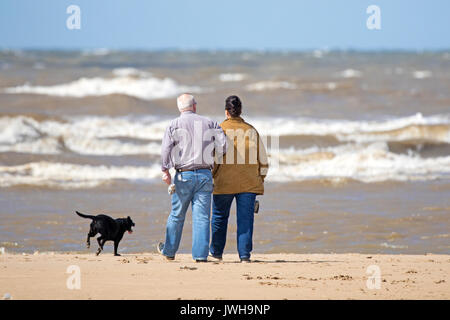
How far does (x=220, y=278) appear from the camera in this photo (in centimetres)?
625

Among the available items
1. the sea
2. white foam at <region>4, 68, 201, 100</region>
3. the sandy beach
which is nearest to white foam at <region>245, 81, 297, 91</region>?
the sea

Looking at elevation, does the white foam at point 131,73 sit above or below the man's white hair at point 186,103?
above

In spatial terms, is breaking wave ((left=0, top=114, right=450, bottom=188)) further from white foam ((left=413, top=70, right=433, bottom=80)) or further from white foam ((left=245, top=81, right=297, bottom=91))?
white foam ((left=413, top=70, right=433, bottom=80))

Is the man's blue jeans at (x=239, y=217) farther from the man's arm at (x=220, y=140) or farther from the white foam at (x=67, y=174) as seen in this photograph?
the white foam at (x=67, y=174)

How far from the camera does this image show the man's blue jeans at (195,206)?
6.86 m

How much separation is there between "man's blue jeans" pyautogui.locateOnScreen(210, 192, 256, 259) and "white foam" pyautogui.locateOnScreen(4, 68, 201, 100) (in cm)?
2663

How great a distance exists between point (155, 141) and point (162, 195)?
779cm

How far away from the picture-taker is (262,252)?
859cm

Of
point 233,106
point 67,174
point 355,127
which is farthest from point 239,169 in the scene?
point 355,127

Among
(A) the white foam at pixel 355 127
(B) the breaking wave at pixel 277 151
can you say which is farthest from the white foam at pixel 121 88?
(A) the white foam at pixel 355 127

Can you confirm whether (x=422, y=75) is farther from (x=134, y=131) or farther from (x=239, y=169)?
(x=239, y=169)

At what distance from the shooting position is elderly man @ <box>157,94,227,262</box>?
6785mm
